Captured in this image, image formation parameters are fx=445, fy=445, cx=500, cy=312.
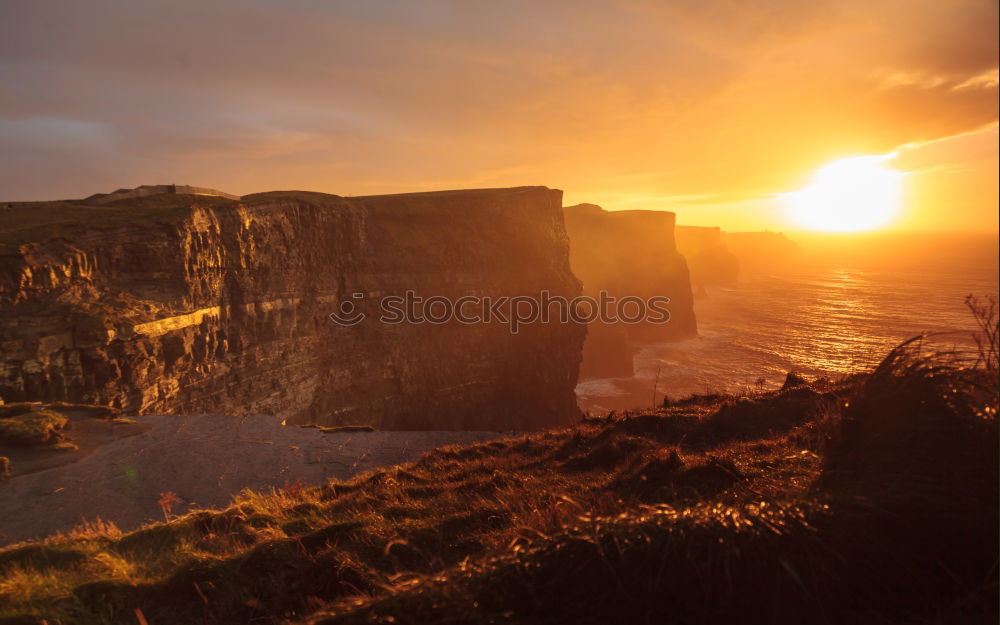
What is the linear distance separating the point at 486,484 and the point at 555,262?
127ft

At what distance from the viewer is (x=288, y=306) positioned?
1159 inches

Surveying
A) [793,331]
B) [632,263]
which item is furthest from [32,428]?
[793,331]

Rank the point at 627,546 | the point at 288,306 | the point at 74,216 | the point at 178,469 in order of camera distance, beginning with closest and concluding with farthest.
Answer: the point at 627,546 → the point at 178,469 → the point at 74,216 → the point at 288,306

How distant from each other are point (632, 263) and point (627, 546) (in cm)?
7900

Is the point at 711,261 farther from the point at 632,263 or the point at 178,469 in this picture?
the point at 178,469

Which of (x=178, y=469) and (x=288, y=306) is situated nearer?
(x=178, y=469)

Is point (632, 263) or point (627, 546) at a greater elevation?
point (632, 263)

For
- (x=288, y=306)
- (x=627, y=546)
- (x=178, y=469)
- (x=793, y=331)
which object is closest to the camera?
(x=627, y=546)

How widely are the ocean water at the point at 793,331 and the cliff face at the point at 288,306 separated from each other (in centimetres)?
1493

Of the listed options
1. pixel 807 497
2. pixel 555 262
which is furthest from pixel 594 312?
pixel 807 497

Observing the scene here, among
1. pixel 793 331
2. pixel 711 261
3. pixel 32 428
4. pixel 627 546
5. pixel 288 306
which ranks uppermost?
pixel 711 261

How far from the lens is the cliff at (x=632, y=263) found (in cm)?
7450

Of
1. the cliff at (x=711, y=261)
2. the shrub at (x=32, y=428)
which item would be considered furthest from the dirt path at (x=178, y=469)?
the cliff at (x=711, y=261)

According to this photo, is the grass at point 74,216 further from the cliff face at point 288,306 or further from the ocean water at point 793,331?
the ocean water at point 793,331
